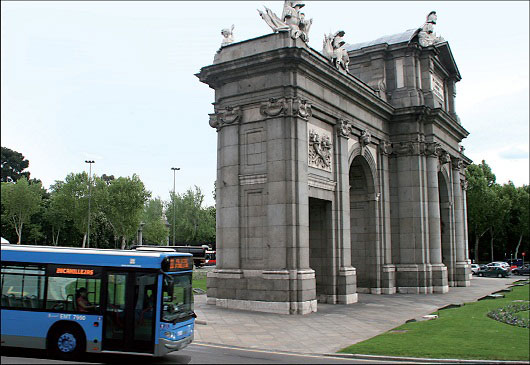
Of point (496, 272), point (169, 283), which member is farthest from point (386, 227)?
point (496, 272)

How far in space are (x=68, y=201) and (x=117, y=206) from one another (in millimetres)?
6854

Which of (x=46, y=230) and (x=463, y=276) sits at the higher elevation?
(x=46, y=230)

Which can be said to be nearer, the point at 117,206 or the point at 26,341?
the point at 26,341

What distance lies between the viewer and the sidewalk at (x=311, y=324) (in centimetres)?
1644

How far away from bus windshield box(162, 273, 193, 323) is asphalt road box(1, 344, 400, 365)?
1.14 meters

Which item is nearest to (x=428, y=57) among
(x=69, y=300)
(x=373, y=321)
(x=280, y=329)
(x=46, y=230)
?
(x=373, y=321)

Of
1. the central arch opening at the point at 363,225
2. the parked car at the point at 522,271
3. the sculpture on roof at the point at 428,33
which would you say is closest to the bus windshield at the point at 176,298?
the central arch opening at the point at 363,225

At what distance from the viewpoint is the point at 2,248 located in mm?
14516

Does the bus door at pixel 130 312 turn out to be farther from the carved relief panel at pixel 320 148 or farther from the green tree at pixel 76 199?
the green tree at pixel 76 199

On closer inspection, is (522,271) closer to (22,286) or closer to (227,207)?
(227,207)

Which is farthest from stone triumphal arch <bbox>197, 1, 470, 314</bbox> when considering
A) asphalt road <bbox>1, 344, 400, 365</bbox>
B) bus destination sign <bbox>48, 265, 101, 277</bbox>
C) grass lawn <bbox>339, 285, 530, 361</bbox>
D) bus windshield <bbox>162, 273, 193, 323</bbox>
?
bus destination sign <bbox>48, 265, 101, 277</bbox>

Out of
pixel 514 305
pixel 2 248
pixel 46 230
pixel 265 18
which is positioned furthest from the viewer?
pixel 46 230

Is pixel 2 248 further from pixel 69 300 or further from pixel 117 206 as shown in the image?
pixel 117 206

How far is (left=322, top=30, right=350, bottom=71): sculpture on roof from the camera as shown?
28641mm
